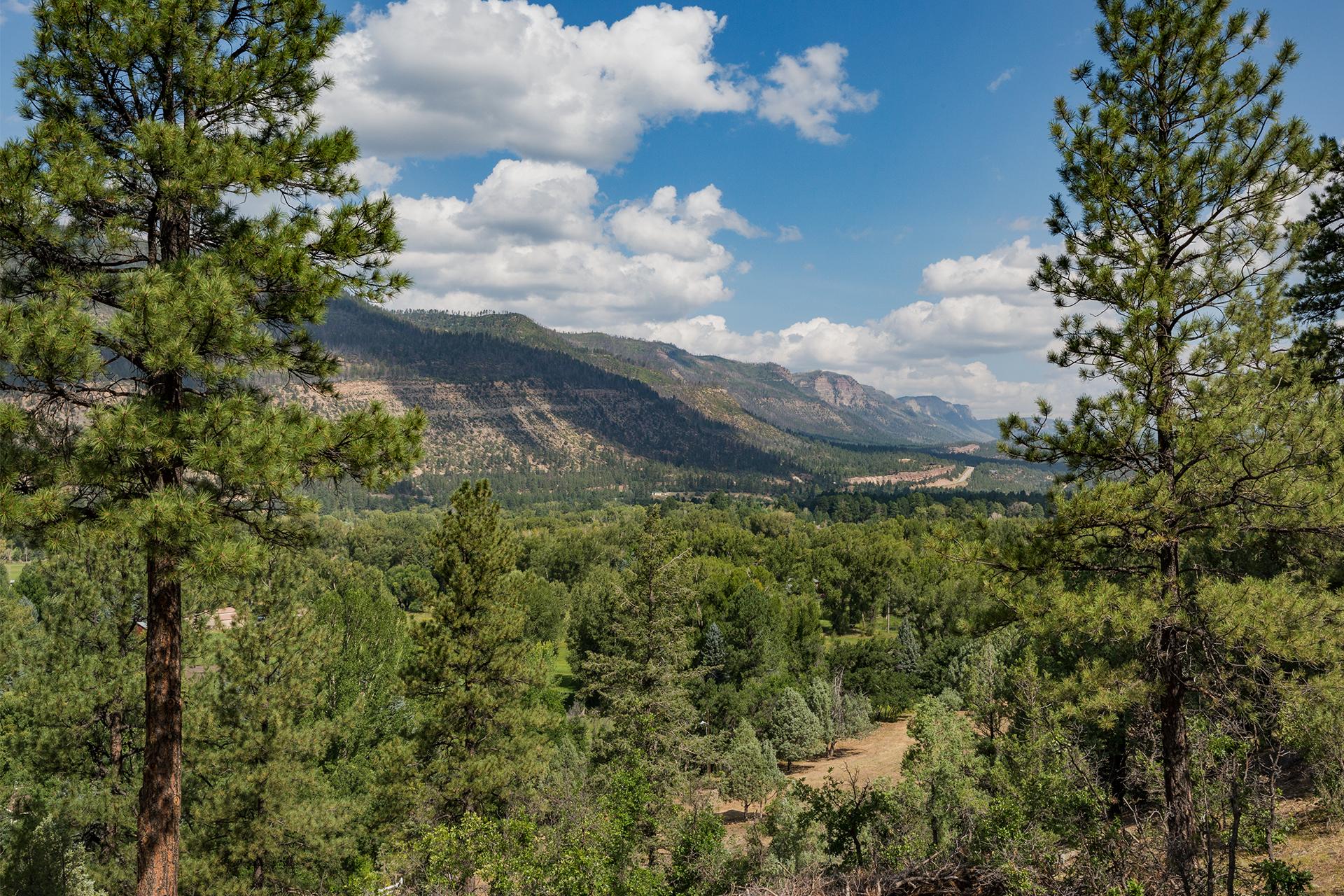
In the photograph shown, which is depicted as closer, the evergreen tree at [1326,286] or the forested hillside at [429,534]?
the forested hillside at [429,534]

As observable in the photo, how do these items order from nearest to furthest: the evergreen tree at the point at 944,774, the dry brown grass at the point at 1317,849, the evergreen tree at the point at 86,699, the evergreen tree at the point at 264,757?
1. the dry brown grass at the point at 1317,849
2. the evergreen tree at the point at 86,699
3. the evergreen tree at the point at 264,757
4. the evergreen tree at the point at 944,774

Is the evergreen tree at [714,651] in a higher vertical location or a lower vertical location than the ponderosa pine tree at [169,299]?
lower

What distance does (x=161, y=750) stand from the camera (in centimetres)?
→ 718

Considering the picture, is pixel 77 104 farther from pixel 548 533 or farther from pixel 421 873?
pixel 548 533

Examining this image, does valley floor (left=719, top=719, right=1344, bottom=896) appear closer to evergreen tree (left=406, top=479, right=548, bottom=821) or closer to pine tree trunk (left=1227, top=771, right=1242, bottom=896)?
pine tree trunk (left=1227, top=771, right=1242, bottom=896)

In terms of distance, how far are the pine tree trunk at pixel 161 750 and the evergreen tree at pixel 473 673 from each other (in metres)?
9.15

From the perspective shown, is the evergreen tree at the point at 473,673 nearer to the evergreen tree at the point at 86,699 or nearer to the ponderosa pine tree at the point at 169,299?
the evergreen tree at the point at 86,699

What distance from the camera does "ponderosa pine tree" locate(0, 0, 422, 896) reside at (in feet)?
20.0

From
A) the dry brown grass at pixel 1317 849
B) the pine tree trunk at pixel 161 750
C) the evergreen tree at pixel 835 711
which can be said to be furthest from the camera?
the evergreen tree at pixel 835 711

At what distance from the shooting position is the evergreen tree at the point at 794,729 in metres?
36.2

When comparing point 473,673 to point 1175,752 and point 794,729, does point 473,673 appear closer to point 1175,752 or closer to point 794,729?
point 1175,752

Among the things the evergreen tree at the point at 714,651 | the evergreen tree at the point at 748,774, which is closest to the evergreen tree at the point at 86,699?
the evergreen tree at the point at 748,774

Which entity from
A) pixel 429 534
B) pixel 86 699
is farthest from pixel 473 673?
pixel 86 699

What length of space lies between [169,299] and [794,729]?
3608 centimetres
